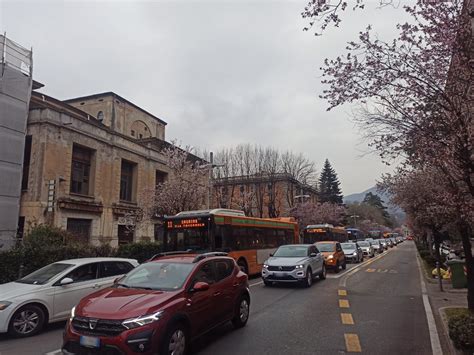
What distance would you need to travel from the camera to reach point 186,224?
15.9 m

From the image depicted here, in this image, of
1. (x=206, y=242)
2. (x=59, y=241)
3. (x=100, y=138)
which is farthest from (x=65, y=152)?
(x=206, y=242)

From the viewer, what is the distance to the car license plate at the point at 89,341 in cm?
531

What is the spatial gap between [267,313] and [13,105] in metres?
19.7

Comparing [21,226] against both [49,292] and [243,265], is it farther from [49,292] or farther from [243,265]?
[49,292]

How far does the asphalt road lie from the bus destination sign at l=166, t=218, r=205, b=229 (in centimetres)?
403

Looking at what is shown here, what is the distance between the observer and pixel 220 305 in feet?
24.1

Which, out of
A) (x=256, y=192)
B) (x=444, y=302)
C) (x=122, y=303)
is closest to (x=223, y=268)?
(x=122, y=303)

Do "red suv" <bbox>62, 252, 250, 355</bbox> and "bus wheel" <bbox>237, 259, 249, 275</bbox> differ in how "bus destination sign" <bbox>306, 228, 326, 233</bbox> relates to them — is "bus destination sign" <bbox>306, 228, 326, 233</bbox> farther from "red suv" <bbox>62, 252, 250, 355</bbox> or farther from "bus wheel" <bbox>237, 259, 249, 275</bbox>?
"red suv" <bbox>62, 252, 250, 355</bbox>

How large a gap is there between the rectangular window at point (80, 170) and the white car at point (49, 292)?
17.7 metres

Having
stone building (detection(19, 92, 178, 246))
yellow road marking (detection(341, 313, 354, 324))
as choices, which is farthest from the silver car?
stone building (detection(19, 92, 178, 246))

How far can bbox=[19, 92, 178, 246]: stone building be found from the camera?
22.9 m

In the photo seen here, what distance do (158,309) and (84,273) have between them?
15.5 feet

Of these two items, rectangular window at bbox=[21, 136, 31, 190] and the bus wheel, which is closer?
the bus wheel

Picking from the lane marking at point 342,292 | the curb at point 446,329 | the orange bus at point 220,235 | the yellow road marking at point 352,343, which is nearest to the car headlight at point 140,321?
the yellow road marking at point 352,343
